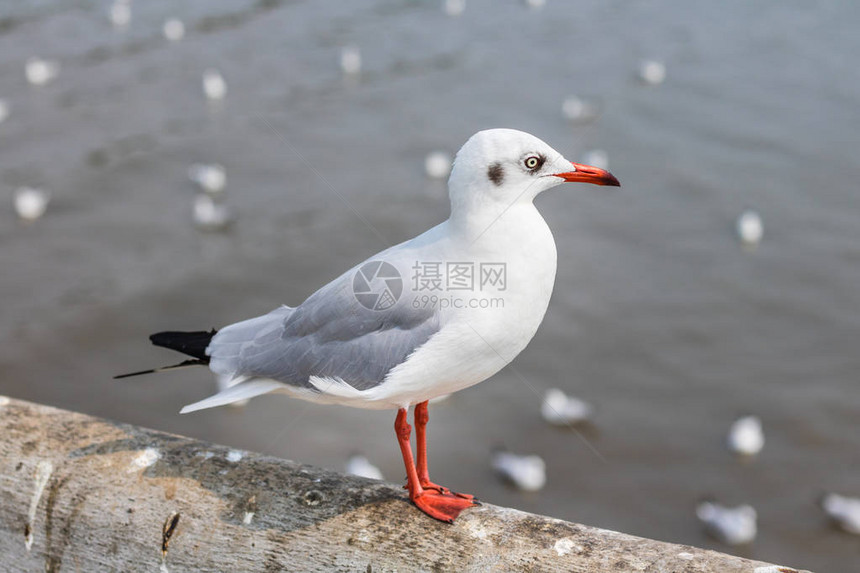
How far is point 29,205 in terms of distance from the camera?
6.95 metres

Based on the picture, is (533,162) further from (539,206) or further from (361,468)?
(539,206)

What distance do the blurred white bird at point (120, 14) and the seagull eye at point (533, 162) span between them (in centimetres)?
856

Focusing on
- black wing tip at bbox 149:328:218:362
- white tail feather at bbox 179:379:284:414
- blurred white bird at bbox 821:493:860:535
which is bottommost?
white tail feather at bbox 179:379:284:414

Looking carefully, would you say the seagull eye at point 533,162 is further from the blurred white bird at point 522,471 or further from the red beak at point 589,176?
the blurred white bird at point 522,471

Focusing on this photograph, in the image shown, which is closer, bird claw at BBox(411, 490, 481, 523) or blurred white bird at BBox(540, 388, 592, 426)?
bird claw at BBox(411, 490, 481, 523)

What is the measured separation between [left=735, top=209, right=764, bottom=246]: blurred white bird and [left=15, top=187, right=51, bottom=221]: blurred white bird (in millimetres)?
5622

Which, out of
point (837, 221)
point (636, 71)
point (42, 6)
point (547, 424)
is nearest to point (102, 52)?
point (42, 6)

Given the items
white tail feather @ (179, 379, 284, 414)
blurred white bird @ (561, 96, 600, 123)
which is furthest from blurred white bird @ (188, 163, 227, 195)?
white tail feather @ (179, 379, 284, 414)

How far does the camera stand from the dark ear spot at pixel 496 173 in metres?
2.81

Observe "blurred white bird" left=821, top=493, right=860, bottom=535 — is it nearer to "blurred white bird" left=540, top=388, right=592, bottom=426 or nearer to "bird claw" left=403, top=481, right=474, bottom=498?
"blurred white bird" left=540, top=388, right=592, bottom=426

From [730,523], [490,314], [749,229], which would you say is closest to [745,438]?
[730,523]

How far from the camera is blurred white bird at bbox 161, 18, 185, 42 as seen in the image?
9.72 m

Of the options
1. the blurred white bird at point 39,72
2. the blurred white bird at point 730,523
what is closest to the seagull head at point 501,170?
the blurred white bird at point 730,523

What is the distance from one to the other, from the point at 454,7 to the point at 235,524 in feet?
27.6
